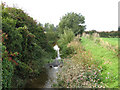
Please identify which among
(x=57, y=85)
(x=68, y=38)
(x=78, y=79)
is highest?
(x=68, y=38)

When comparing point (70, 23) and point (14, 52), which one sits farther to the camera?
point (70, 23)

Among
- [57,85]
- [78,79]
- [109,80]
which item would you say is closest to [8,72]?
[57,85]

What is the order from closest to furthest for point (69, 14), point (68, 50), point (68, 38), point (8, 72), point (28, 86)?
point (8, 72)
point (28, 86)
point (68, 50)
point (68, 38)
point (69, 14)

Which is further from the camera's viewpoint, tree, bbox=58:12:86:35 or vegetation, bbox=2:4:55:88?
tree, bbox=58:12:86:35

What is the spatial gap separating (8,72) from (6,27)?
1.76 metres

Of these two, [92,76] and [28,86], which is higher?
[92,76]

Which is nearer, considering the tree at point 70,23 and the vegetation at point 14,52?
the vegetation at point 14,52

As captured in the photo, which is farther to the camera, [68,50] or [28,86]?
[68,50]

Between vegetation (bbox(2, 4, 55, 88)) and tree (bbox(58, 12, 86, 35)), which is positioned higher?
tree (bbox(58, 12, 86, 35))

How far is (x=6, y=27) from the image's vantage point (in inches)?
170

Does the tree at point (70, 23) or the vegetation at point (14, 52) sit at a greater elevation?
the tree at point (70, 23)

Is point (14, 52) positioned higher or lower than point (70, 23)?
lower

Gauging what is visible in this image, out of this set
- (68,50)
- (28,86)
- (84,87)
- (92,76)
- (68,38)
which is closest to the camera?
(84,87)

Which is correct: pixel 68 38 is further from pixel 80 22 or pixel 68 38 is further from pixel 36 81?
pixel 80 22
